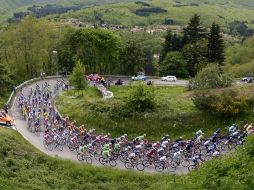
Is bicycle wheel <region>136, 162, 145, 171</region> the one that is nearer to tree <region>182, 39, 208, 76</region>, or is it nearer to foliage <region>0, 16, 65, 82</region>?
tree <region>182, 39, 208, 76</region>

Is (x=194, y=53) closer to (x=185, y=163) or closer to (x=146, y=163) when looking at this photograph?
(x=185, y=163)

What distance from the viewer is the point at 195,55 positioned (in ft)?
232

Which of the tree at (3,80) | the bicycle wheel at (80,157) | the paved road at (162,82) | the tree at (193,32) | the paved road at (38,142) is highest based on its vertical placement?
the bicycle wheel at (80,157)

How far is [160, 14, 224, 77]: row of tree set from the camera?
70.5m

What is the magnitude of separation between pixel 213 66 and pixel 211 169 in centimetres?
→ 2520

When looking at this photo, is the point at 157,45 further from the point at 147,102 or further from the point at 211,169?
the point at 211,169

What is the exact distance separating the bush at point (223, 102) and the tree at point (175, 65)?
29923 mm

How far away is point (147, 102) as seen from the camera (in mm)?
39906

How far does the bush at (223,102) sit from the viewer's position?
38438mm

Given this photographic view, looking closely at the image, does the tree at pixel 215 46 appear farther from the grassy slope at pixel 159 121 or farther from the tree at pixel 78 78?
the grassy slope at pixel 159 121

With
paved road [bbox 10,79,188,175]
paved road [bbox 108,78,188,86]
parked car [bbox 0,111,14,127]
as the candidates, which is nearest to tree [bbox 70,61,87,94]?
paved road [bbox 10,79,188,175]

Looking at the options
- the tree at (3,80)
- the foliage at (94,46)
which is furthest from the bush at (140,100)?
the foliage at (94,46)

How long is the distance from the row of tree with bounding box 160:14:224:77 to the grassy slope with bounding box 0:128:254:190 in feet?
132

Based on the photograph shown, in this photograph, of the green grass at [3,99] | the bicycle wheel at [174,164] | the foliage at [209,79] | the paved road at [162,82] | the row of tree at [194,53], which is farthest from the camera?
the row of tree at [194,53]
